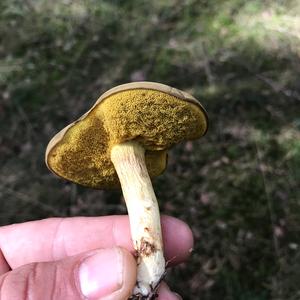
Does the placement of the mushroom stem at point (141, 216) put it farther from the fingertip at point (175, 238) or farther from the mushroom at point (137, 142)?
the fingertip at point (175, 238)

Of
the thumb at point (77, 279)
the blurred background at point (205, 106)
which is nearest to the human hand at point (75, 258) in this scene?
the thumb at point (77, 279)

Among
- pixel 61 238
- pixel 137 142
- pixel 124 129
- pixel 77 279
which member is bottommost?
pixel 61 238

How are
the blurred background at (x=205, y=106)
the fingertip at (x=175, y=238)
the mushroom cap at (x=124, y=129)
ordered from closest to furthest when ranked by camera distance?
the mushroom cap at (x=124, y=129)
the fingertip at (x=175, y=238)
the blurred background at (x=205, y=106)

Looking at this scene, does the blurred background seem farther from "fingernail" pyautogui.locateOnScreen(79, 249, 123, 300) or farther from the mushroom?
"fingernail" pyautogui.locateOnScreen(79, 249, 123, 300)

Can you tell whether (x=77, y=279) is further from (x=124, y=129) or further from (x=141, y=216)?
(x=124, y=129)

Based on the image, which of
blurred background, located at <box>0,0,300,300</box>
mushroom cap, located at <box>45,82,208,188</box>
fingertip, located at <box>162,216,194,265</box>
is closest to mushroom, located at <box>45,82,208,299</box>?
mushroom cap, located at <box>45,82,208,188</box>

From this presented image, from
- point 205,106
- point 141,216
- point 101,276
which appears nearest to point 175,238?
point 141,216

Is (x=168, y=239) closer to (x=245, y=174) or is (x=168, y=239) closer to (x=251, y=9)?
(x=245, y=174)
